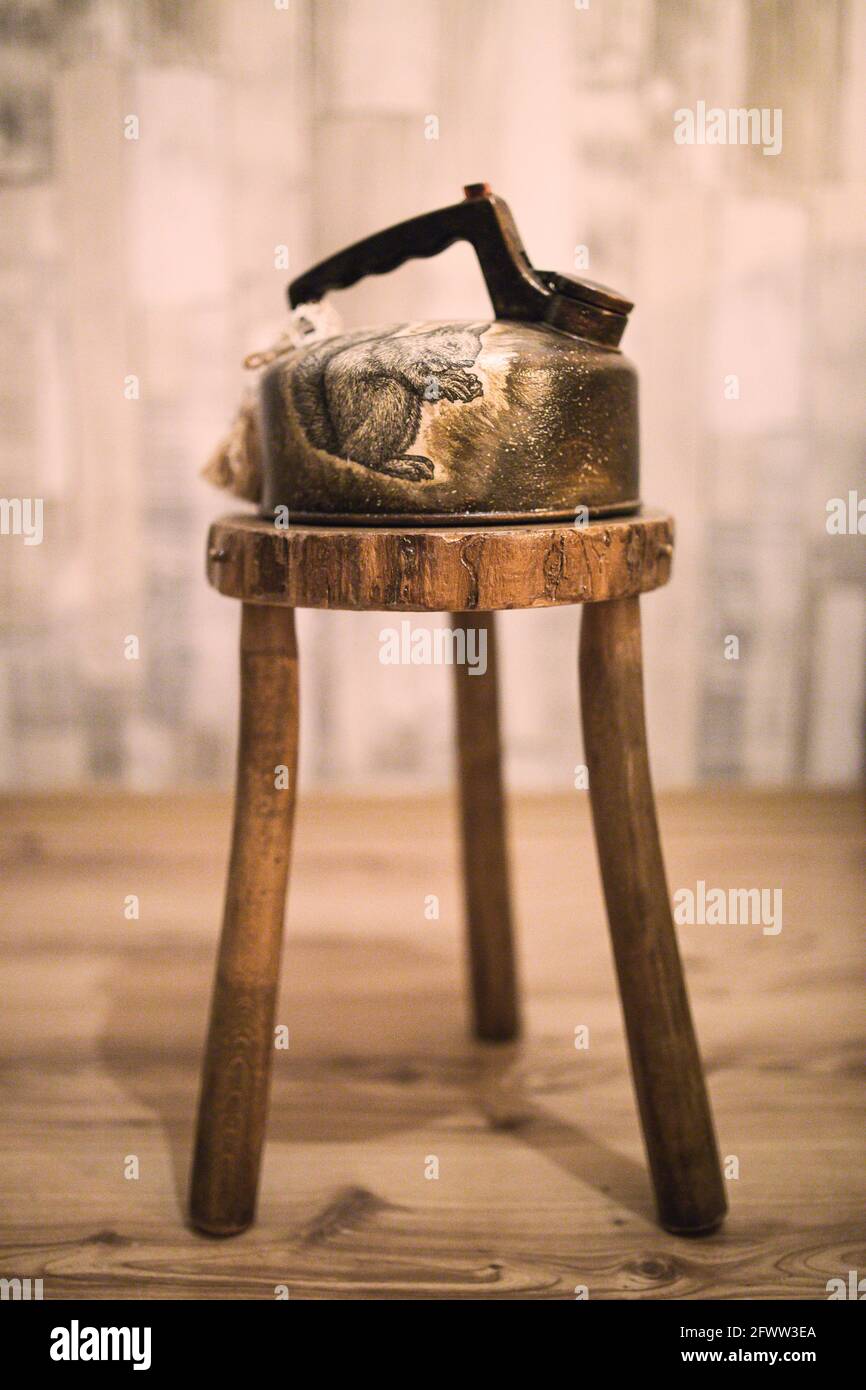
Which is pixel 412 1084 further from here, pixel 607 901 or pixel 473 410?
pixel 473 410

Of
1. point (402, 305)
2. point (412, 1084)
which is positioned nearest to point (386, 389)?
point (412, 1084)

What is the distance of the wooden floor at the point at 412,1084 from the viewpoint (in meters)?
1.04

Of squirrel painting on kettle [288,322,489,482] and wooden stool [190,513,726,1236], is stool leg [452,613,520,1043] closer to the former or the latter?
wooden stool [190,513,726,1236]

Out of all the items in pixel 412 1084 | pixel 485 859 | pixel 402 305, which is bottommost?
pixel 412 1084

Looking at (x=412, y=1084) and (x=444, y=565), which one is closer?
(x=444, y=565)

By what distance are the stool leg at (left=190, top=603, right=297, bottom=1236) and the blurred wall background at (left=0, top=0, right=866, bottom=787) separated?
4.48 feet

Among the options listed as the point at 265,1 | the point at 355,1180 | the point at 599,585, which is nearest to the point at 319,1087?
the point at 355,1180

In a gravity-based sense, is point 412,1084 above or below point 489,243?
below

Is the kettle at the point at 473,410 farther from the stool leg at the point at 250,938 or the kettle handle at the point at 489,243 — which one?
the stool leg at the point at 250,938

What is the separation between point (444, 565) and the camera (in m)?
0.93

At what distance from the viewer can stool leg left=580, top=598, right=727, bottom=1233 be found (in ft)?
3.44

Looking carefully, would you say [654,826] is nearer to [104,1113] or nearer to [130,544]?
[104,1113]

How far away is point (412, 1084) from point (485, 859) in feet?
0.86

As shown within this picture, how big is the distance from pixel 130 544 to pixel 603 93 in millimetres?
1214
